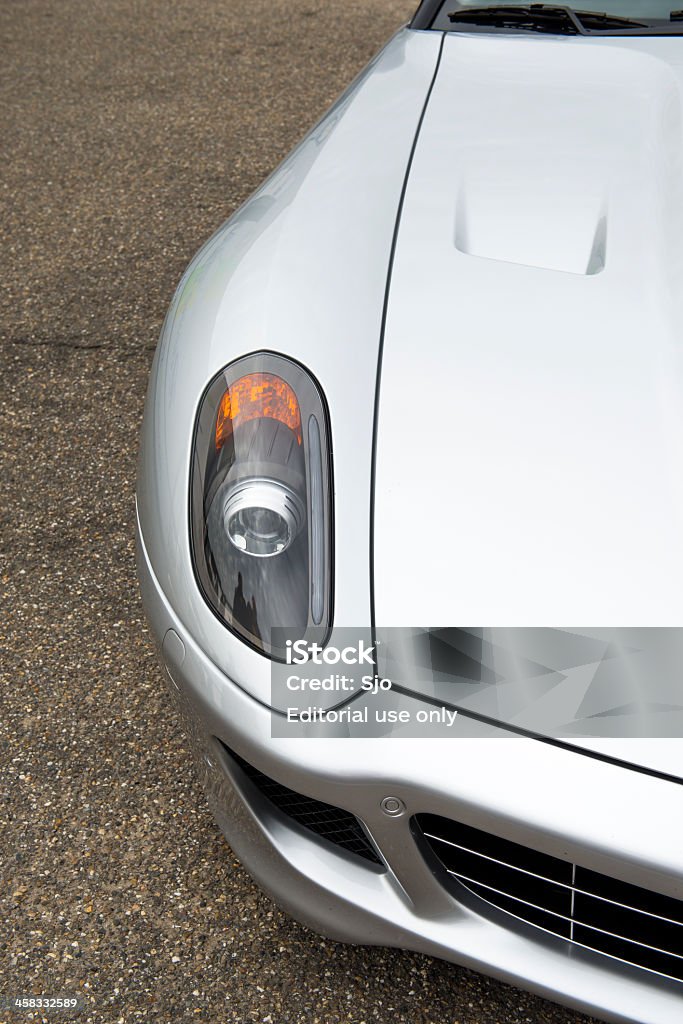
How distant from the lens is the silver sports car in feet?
3.68

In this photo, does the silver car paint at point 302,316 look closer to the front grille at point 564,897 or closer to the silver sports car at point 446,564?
the silver sports car at point 446,564

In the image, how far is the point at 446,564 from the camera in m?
1.23

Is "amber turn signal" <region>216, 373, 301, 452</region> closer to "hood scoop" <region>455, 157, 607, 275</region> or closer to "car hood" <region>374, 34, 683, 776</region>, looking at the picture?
"car hood" <region>374, 34, 683, 776</region>

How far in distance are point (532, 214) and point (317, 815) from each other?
3.34 ft

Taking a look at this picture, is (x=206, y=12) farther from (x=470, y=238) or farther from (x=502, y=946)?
(x=502, y=946)

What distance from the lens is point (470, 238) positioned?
1.62 m

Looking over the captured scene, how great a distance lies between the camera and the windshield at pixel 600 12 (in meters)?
2.17

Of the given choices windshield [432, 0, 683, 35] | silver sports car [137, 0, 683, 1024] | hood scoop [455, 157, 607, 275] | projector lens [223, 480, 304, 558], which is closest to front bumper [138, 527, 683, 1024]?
silver sports car [137, 0, 683, 1024]

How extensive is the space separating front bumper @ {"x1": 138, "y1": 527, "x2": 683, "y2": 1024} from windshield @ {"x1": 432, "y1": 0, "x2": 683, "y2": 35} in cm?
151

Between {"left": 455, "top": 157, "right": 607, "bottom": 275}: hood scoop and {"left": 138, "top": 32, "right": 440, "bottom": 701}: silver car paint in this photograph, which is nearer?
{"left": 138, "top": 32, "right": 440, "bottom": 701}: silver car paint

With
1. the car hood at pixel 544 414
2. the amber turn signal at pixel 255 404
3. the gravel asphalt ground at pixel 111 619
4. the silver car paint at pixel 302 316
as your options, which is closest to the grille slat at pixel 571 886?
the car hood at pixel 544 414

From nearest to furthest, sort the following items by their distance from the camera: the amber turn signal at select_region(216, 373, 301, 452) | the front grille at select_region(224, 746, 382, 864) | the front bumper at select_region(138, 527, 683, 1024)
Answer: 1. the front bumper at select_region(138, 527, 683, 1024)
2. the front grille at select_region(224, 746, 382, 864)
3. the amber turn signal at select_region(216, 373, 301, 452)

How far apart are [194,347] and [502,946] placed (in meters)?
0.94

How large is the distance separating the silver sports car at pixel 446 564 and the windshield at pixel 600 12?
643mm
